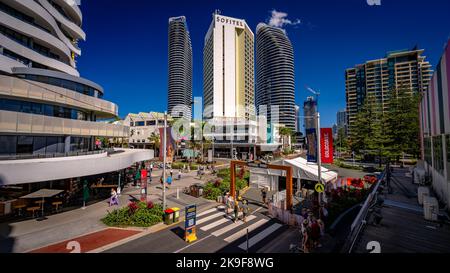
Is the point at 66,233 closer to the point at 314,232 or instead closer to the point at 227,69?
the point at 314,232

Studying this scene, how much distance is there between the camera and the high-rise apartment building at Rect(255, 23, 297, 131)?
509ft

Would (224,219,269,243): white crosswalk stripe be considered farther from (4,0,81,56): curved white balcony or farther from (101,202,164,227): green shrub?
(4,0,81,56): curved white balcony

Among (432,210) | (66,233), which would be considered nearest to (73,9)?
(66,233)

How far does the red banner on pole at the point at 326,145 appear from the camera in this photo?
12430mm

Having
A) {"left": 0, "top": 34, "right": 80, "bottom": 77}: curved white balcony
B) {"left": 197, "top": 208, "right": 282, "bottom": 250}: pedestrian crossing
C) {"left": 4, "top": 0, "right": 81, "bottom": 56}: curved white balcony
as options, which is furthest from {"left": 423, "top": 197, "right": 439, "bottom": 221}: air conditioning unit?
{"left": 4, "top": 0, "right": 81, "bottom": 56}: curved white balcony

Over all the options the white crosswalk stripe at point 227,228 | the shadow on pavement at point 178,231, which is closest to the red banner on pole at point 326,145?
the white crosswalk stripe at point 227,228

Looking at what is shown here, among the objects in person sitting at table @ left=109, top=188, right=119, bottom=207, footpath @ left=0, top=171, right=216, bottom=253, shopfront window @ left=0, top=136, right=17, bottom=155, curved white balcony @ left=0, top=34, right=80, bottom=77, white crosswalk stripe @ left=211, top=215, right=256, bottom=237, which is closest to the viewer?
footpath @ left=0, top=171, right=216, bottom=253

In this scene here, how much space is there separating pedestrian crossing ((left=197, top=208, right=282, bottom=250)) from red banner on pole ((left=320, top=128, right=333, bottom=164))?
5.49 metres

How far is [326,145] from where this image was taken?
12719 millimetres

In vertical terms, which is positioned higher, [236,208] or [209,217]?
[236,208]

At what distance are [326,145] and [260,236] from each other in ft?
22.8
